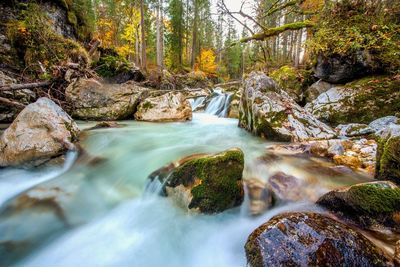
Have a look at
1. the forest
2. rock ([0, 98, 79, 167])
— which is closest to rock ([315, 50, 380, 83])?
the forest

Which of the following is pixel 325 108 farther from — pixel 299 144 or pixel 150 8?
pixel 150 8

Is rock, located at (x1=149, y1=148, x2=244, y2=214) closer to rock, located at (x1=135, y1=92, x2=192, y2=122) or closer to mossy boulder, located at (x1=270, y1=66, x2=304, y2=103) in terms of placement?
rock, located at (x1=135, y1=92, x2=192, y2=122)

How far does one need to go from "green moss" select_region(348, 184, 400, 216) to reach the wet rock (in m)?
1.03

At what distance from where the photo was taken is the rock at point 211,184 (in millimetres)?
3145

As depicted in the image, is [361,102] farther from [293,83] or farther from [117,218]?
[117,218]

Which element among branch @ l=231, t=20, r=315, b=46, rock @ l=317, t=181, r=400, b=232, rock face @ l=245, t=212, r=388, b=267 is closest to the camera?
rock face @ l=245, t=212, r=388, b=267

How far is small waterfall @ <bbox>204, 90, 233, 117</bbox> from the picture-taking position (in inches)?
391

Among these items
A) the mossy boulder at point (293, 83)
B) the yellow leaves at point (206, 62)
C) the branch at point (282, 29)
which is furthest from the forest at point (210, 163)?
the yellow leaves at point (206, 62)

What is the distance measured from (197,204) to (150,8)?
1098 inches

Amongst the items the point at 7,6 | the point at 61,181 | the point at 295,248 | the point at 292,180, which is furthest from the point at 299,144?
the point at 7,6

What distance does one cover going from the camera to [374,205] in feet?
8.32

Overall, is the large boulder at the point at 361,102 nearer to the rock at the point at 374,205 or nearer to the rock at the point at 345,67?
the rock at the point at 345,67

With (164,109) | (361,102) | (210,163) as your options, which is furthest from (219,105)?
(210,163)

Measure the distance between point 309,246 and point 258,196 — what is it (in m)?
1.32
